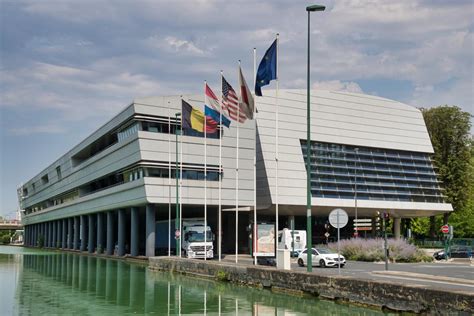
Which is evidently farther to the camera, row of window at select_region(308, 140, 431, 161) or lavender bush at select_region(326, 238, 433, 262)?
row of window at select_region(308, 140, 431, 161)

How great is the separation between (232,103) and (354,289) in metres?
16.0

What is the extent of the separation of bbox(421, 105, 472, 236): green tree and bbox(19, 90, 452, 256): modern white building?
3.22 meters

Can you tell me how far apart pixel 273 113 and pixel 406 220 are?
34.8 meters

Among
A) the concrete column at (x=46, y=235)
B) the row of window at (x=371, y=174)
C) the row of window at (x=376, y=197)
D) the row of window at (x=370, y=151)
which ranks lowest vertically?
the concrete column at (x=46, y=235)

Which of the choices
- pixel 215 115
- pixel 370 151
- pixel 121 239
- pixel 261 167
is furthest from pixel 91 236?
pixel 215 115

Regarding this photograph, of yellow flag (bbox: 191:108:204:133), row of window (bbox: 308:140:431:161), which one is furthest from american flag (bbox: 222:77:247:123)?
row of window (bbox: 308:140:431:161)

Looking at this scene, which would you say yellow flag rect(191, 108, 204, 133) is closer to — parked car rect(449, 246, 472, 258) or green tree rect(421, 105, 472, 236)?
parked car rect(449, 246, 472, 258)

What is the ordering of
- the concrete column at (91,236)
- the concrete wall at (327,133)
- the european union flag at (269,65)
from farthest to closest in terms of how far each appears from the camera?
1. the concrete column at (91,236)
2. the concrete wall at (327,133)
3. the european union flag at (269,65)

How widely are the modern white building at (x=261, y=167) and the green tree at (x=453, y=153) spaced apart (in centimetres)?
322

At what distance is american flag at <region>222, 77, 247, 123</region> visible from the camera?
3344cm

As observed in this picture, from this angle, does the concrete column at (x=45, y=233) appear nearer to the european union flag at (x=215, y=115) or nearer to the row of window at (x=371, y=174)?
the row of window at (x=371, y=174)

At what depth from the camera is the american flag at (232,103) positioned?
33.4 metres

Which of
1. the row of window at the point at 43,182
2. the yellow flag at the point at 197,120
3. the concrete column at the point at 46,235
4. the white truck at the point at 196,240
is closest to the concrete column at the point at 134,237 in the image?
the white truck at the point at 196,240

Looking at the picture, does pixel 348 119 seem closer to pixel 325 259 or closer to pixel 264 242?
pixel 264 242
